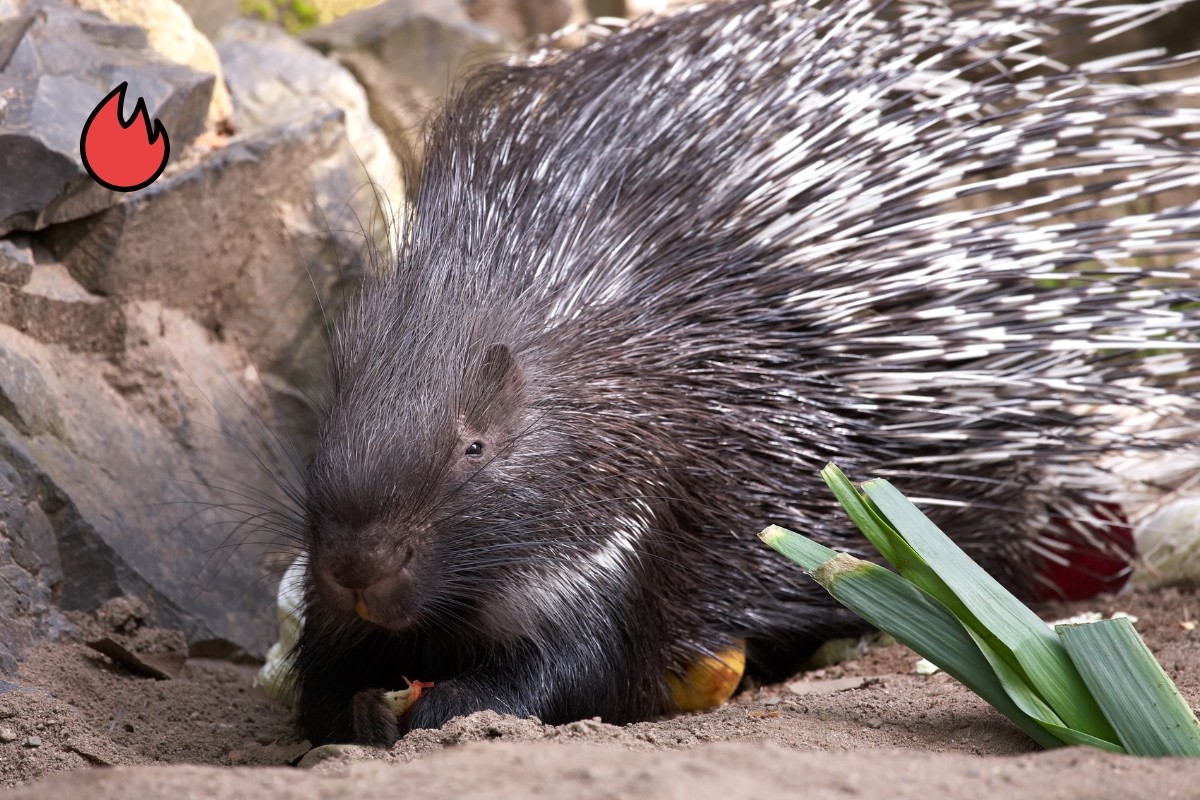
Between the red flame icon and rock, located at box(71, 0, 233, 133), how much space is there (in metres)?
0.29

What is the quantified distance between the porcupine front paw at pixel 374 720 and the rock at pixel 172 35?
187 centimetres

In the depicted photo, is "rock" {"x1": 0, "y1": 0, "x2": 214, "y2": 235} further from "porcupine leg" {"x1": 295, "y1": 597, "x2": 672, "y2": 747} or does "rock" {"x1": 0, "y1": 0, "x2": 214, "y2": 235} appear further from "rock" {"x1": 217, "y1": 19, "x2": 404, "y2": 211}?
"porcupine leg" {"x1": 295, "y1": 597, "x2": 672, "y2": 747}

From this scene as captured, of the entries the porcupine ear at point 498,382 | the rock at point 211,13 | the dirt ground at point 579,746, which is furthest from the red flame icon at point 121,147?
the rock at point 211,13

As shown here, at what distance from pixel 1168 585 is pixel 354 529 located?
221cm

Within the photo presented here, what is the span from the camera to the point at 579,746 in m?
1.68

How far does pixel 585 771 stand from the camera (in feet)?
4.84

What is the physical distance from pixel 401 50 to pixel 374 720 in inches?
114

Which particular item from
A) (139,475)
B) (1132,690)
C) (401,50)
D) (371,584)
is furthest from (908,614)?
(401,50)

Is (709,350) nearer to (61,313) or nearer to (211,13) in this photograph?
(61,313)

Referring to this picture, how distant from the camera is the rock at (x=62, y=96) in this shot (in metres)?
2.82

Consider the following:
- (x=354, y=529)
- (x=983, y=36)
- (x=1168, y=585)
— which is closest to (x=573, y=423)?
(x=354, y=529)

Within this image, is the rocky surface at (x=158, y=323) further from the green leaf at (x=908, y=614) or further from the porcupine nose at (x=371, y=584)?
the green leaf at (x=908, y=614)

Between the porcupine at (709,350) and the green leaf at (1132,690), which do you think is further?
the porcupine at (709,350)

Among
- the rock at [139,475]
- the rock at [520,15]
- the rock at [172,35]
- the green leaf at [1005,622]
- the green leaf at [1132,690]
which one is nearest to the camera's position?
the green leaf at [1132,690]
